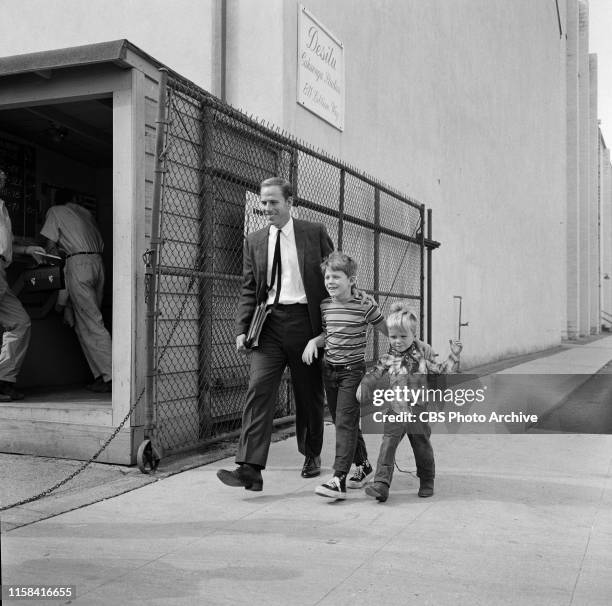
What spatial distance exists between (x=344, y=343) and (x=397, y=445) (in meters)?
0.68

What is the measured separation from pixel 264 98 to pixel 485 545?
5.25 metres

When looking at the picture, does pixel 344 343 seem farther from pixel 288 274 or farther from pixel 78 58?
pixel 78 58

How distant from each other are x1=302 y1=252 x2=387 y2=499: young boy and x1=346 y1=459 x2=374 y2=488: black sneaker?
0.13m

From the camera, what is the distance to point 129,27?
8.44 m

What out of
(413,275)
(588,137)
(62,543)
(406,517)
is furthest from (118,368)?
(588,137)

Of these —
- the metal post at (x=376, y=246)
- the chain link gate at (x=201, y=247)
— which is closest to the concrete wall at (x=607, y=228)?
the metal post at (x=376, y=246)

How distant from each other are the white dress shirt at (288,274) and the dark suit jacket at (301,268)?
0.09 feet

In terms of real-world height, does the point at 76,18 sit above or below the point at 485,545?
above

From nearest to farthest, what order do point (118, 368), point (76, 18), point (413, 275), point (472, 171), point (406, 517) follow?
point (406, 517)
point (118, 368)
point (76, 18)
point (413, 275)
point (472, 171)

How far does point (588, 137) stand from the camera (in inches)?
1388

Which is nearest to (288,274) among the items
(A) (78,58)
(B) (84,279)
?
(A) (78,58)

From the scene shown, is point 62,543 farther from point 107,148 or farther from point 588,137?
point 588,137

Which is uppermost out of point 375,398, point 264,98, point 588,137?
point 588,137

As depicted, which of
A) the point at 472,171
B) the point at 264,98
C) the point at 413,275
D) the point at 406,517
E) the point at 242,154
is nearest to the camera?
the point at 406,517
